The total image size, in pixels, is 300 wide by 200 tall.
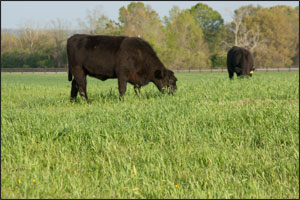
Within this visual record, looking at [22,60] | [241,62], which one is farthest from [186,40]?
[241,62]

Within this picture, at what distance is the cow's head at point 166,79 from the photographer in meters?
11.1

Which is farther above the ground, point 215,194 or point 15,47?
point 15,47

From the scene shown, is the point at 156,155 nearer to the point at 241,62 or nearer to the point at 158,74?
the point at 158,74

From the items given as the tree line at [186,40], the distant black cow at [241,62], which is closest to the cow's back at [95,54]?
the distant black cow at [241,62]

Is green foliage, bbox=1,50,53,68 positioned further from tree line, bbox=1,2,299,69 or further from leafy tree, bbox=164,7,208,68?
leafy tree, bbox=164,7,208,68

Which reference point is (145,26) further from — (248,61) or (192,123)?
(192,123)

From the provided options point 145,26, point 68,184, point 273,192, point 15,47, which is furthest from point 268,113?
point 15,47

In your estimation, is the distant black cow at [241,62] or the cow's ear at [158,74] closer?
the cow's ear at [158,74]

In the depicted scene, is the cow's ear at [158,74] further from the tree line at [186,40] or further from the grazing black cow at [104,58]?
the tree line at [186,40]

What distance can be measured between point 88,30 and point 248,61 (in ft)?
123

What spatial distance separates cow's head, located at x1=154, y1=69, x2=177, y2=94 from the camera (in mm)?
11086

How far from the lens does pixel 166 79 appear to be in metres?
11.3

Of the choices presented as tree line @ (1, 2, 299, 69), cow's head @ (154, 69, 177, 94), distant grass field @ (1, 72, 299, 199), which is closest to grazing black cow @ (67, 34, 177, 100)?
cow's head @ (154, 69, 177, 94)

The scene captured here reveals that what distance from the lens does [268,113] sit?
689cm
